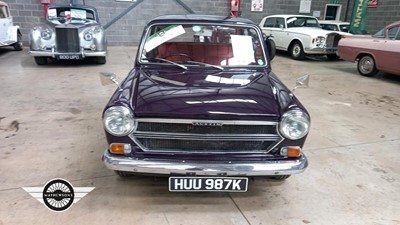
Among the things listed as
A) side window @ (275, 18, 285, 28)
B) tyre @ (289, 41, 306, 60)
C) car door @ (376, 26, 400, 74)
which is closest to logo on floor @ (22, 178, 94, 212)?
car door @ (376, 26, 400, 74)

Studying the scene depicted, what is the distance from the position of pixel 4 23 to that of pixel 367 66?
9.69m

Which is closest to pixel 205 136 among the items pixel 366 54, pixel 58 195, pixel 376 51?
pixel 58 195

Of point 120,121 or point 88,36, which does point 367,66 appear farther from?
point 120,121

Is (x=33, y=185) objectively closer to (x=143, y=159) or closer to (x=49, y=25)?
(x=143, y=159)

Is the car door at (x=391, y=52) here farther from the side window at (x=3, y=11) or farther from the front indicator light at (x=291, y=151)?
the side window at (x=3, y=11)

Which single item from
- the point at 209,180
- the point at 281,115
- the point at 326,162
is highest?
the point at 281,115

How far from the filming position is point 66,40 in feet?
23.0

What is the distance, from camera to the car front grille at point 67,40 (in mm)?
6949

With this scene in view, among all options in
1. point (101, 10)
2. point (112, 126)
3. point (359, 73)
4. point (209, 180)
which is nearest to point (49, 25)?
point (101, 10)

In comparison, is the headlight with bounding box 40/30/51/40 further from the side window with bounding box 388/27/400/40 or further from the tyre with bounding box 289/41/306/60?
the side window with bounding box 388/27/400/40

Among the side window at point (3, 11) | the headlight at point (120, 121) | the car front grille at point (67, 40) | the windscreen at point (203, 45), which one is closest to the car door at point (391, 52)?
the windscreen at point (203, 45)

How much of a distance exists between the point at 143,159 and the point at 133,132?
20 cm

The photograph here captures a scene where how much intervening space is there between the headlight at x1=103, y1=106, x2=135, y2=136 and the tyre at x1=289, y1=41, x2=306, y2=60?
830 cm

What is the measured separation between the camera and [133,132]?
206 centimetres
